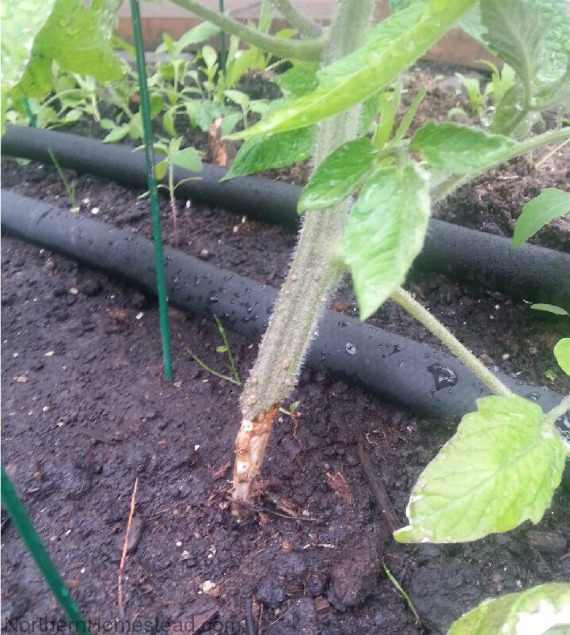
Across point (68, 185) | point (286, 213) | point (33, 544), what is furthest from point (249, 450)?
point (68, 185)

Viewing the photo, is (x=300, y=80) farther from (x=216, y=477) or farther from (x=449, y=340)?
(x=216, y=477)

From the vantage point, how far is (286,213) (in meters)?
1.18

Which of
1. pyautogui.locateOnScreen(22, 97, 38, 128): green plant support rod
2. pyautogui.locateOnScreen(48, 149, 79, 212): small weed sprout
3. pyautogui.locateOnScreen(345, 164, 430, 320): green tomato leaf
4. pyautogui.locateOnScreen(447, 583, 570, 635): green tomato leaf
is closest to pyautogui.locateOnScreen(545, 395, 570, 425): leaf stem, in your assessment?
pyautogui.locateOnScreen(447, 583, 570, 635): green tomato leaf

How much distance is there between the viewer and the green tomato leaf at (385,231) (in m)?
0.31

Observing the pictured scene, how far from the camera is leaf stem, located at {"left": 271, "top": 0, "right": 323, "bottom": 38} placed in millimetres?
561

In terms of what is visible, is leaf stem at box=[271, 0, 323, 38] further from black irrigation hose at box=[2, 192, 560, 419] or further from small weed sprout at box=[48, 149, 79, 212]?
small weed sprout at box=[48, 149, 79, 212]

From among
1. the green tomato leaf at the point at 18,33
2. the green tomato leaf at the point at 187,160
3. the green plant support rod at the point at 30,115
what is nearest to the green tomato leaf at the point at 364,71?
the green tomato leaf at the point at 18,33

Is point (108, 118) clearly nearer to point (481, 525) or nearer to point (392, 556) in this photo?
point (392, 556)

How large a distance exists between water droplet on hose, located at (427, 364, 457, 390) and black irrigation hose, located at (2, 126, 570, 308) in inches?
10.6

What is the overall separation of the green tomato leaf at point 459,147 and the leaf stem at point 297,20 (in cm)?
26

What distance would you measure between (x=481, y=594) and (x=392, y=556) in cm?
10

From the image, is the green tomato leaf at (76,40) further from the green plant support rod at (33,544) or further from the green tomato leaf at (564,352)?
the green tomato leaf at (564,352)

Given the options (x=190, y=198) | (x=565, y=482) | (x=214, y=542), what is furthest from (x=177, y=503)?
(x=190, y=198)

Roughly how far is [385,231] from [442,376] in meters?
0.52
